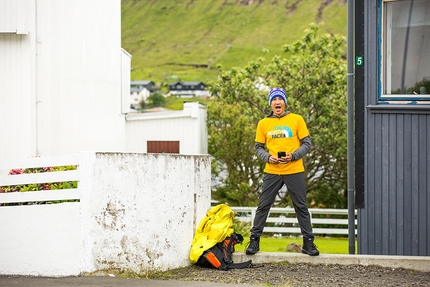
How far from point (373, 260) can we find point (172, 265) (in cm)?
230

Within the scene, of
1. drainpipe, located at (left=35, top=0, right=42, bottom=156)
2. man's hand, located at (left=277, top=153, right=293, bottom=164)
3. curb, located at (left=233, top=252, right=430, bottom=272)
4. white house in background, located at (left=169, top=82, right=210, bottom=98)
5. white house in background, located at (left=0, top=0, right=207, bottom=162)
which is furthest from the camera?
white house in background, located at (left=169, top=82, right=210, bottom=98)

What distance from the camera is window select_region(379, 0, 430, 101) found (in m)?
9.73

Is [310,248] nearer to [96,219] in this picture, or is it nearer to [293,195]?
[293,195]

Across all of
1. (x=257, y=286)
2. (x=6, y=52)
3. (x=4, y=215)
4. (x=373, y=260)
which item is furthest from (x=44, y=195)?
(x=6, y=52)

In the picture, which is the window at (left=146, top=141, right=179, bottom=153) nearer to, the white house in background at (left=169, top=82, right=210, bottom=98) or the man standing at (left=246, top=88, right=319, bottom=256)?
the man standing at (left=246, top=88, right=319, bottom=256)

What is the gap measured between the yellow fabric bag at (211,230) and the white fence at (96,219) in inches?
A: 9.4

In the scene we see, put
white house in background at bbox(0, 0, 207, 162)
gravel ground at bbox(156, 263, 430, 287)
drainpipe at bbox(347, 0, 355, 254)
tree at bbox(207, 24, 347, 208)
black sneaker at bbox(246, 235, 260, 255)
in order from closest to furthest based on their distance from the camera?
1. gravel ground at bbox(156, 263, 430, 287)
2. black sneaker at bbox(246, 235, 260, 255)
3. drainpipe at bbox(347, 0, 355, 254)
4. white house in background at bbox(0, 0, 207, 162)
5. tree at bbox(207, 24, 347, 208)

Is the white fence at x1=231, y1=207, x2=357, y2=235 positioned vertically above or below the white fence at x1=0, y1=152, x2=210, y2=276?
below

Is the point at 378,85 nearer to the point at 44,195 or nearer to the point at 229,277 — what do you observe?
the point at 229,277

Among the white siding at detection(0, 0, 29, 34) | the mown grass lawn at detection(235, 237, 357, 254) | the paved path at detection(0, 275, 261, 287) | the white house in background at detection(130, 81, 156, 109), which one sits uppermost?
the white house in background at detection(130, 81, 156, 109)

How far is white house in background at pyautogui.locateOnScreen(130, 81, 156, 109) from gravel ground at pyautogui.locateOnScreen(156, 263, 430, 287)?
171 meters

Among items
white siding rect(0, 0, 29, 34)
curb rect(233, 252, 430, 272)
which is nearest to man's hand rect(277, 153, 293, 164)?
curb rect(233, 252, 430, 272)

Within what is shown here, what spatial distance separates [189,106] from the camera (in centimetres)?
3534

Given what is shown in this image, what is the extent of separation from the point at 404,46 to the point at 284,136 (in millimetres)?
2000
